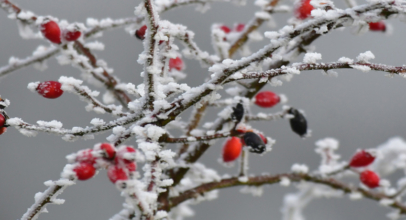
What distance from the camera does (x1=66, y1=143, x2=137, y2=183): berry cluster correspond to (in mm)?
542

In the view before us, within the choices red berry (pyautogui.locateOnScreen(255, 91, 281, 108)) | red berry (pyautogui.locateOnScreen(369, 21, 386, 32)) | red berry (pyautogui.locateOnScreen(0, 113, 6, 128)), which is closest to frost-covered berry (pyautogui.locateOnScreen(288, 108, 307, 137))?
red berry (pyautogui.locateOnScreen(255, 91, 281, 108))

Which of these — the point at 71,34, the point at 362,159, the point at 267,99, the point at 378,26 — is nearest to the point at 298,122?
the point at 267,99

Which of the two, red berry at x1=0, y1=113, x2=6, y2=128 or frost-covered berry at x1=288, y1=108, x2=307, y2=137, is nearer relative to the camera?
red berry at x1=0, y1=113, x2=6, y2=128

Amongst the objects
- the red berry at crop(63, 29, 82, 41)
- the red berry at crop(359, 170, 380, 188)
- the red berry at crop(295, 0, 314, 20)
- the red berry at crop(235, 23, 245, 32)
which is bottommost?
the red berry at crop(359, 170, 380, 188)

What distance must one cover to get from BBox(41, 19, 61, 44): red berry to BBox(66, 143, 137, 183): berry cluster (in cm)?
46

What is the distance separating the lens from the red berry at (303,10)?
0.96 m

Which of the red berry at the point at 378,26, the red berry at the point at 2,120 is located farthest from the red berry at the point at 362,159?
the red berry at the point at 2,120

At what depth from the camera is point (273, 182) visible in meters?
1.12

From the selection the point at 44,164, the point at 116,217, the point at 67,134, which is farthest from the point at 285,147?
the point at 67,134

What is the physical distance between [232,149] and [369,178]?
16.1 inches

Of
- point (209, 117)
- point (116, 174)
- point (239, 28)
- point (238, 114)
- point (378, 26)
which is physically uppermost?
point (209, 117)

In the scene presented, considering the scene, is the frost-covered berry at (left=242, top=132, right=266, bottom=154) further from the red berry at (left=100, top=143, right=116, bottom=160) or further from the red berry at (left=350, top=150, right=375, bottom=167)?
the red berry at (left=350, top=150, right=375, bottom=167)

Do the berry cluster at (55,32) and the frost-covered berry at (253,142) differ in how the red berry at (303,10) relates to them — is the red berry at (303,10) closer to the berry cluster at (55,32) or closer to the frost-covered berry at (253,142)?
the frost-covered berry at (253,142)

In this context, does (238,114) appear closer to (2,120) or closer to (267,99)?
(267,99)
